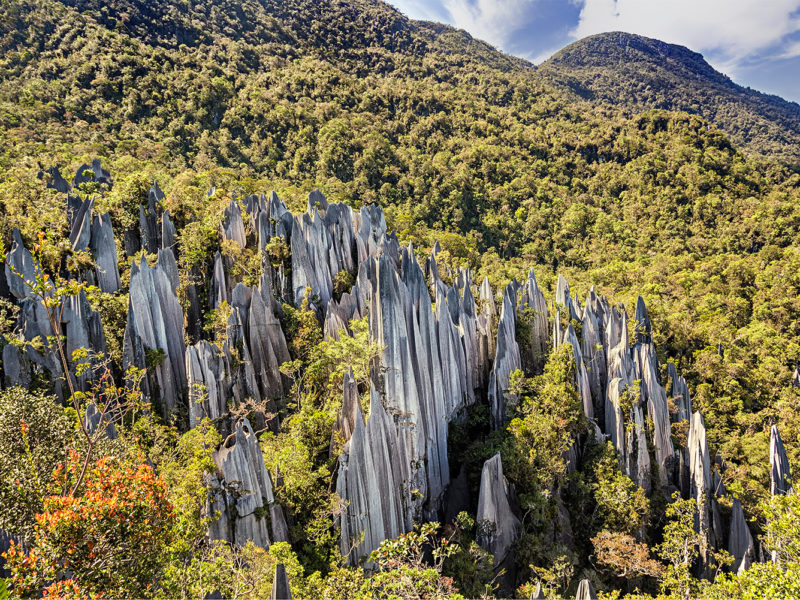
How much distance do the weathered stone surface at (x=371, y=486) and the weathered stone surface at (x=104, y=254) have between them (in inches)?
593

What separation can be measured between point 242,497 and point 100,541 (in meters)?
5.85

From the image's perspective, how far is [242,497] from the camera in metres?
11.2

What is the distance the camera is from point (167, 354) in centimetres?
1688

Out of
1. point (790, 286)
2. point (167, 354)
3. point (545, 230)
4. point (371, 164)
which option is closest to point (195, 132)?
point (371, 164)

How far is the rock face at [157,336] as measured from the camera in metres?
16.1

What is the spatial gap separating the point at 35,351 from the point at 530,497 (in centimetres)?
1997

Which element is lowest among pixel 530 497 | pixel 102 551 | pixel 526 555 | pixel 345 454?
pixel 526 555

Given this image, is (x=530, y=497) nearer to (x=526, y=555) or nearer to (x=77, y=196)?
(x=526, y=555)

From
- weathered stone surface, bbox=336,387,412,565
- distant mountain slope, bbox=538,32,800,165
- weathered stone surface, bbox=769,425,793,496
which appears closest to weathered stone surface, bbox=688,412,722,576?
weathered stone surface, bbox=769,425,793,496

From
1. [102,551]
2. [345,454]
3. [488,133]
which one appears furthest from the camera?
[488,133]

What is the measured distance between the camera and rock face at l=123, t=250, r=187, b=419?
16078mm

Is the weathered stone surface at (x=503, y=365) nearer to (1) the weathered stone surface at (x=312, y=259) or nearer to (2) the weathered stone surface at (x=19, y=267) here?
(1) the weathered stone surface at (x=312, y=259)

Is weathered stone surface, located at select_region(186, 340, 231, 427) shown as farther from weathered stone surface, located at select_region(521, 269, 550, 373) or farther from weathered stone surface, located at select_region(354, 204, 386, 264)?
weathered stone surface, located at select_region(521, 269, 550, 373)

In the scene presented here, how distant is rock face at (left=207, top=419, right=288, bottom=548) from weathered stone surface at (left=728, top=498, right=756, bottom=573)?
20345mm
